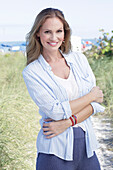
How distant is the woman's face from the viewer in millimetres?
1872

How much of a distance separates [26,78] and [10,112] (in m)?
1.96

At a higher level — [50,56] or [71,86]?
[50,56]

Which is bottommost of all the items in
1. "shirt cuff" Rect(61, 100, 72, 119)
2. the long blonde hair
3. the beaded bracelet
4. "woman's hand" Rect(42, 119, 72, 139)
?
"woman's hand" Rect(42, 119, 72, 139)

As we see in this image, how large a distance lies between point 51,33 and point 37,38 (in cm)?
16

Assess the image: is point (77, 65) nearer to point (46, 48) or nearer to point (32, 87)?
point (46, 48)

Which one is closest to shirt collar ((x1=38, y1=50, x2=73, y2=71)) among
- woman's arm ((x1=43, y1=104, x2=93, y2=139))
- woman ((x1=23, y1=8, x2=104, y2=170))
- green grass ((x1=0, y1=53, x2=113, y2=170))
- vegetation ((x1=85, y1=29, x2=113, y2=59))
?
woman ((x1=23, y1=8, x2=104, y2=170))

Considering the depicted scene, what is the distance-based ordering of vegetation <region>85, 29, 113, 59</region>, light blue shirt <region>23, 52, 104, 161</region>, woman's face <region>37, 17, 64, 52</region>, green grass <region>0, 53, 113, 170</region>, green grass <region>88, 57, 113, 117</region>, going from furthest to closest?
1. vegetation <region>85, 29, 113, 59</region>
2. green grass <region>88, 57, 113, 117</region>
3. green grass <region>0, 53, 113, 170</region>
4. woman's face <region>37, 17, 64, 52</region>
5. light blue shirt <region>23, 52, 104, 161</region>

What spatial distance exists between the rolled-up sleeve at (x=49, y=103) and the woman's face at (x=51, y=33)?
0.26 meters

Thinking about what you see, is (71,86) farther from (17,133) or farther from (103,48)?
(103,48)

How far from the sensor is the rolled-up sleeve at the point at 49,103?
1.80 metres

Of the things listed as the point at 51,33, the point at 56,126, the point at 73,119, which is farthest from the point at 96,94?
the point at 51,33

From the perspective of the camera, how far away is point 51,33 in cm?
189

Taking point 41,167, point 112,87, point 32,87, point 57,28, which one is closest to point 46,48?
point 57,28

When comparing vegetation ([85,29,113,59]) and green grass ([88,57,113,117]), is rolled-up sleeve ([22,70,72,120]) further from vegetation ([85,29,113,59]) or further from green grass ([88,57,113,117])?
vegetation ([85,29,113,59])
